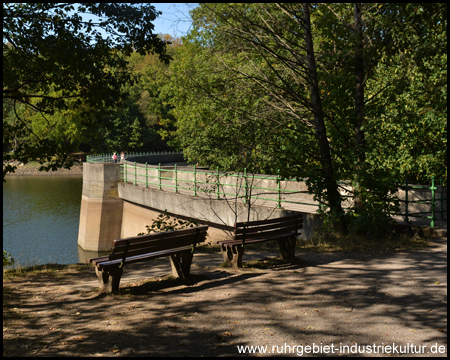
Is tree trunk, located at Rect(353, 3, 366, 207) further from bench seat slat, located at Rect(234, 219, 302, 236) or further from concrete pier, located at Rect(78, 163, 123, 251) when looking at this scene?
concrete pier, located at Rect(78, 163, 123, 251)

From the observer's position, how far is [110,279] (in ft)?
21.7

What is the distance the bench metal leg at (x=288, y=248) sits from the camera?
836 cm

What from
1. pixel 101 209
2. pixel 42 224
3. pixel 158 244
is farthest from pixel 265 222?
pixel 42 224

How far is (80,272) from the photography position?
872 cm

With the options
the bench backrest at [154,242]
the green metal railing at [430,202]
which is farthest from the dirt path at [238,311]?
the green metal railing at [430,202]

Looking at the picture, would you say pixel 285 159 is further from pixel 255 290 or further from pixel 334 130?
pixel 255 290

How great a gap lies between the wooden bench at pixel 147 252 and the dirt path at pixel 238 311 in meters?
0.25

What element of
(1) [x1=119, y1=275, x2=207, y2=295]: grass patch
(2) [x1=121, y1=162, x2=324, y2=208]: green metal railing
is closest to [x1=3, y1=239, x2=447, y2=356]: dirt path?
(1) [x1=119, y1=275, x2=207, y2=295]: grass patch

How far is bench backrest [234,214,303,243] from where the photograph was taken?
789 cm

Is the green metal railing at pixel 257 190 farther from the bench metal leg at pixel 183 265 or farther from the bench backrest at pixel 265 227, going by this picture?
the bench metal leg at pixel 183 265

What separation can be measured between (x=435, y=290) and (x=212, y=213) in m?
10.0

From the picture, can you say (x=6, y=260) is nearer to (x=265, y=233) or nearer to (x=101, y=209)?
(x=265, y=233)

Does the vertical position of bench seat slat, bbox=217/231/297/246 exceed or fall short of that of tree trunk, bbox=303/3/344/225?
it falls short

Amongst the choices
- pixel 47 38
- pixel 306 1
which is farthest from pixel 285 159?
pixel 47 38
